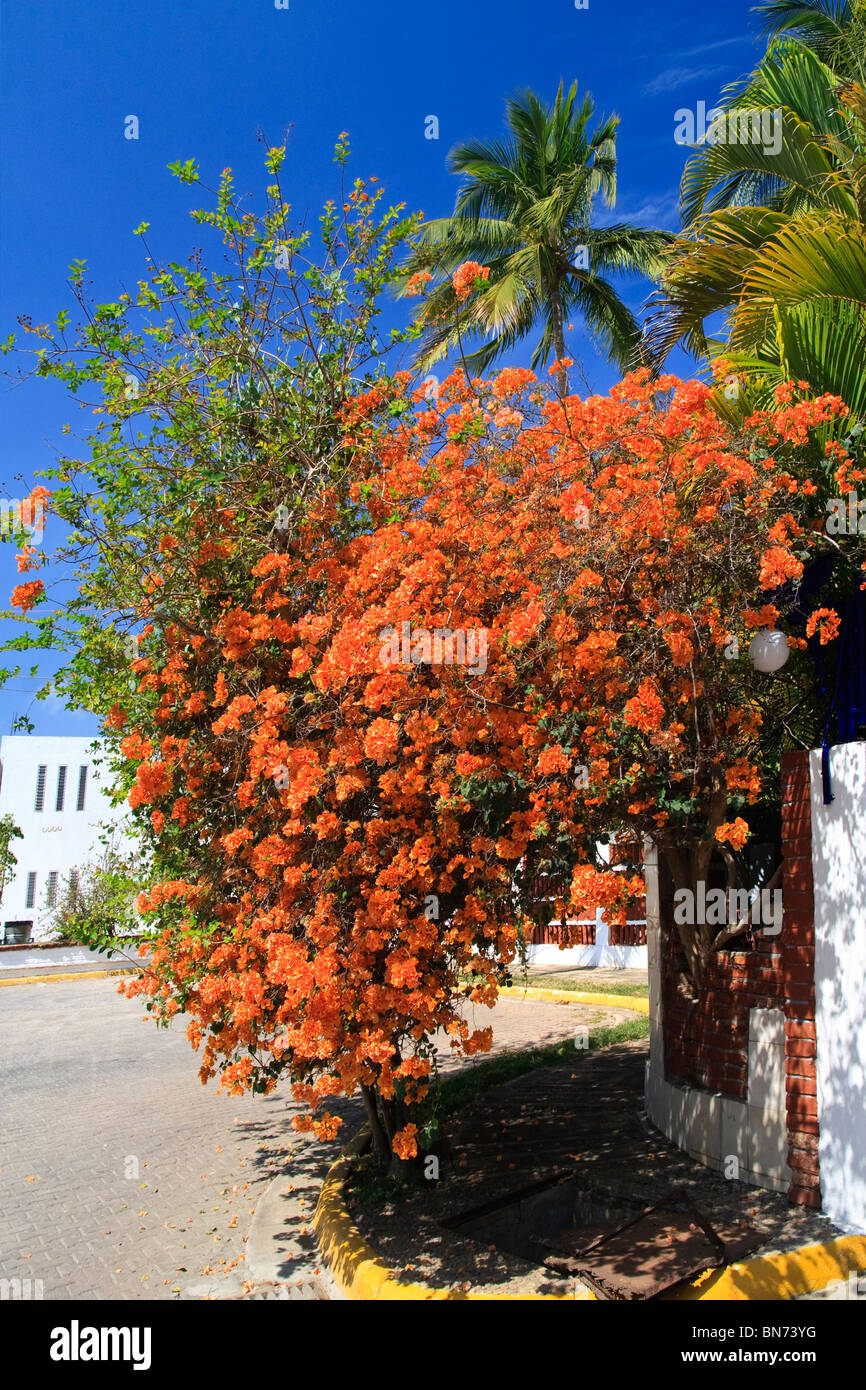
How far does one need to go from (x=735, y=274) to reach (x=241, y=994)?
19.8ft

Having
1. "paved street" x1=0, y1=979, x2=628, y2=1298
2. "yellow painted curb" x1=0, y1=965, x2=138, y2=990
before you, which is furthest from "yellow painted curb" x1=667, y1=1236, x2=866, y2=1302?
"yellow painted curb" x1=0, y1=965, x2=138, y2=990

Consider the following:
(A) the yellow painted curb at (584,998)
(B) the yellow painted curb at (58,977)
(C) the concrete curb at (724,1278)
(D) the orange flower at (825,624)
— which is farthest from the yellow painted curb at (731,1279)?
(B) the yellow painted curb at (58,977)

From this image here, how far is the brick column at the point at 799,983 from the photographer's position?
15.8 ft

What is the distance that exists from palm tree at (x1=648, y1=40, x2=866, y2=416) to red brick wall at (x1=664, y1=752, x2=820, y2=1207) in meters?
2.40

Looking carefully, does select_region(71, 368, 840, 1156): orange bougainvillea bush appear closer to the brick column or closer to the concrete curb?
the brick column

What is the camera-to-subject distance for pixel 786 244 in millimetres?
5566

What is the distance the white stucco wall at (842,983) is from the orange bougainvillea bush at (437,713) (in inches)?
21.7

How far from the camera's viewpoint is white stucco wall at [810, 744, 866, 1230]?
14.9 feet

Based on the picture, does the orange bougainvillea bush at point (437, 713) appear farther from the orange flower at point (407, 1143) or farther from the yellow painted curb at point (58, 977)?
the yellow painted curb at point (58, 977)

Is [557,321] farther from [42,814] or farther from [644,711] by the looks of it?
[42,814]

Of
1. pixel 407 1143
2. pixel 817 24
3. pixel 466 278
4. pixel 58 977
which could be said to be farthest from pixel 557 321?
pixel 58 977
